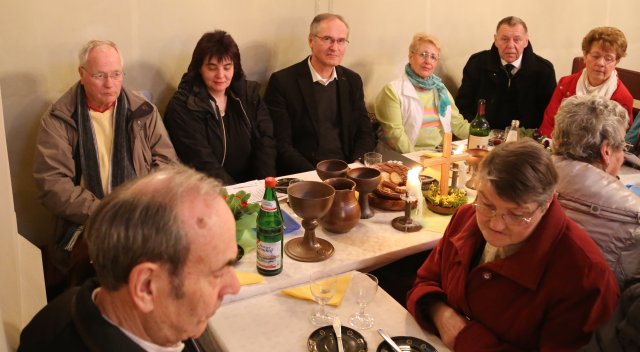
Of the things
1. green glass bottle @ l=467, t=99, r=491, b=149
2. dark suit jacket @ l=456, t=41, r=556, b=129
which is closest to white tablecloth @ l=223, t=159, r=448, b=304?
green glass bottle @ l=467, t=99, r=491, b=149

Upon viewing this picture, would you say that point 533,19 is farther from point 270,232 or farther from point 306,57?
point 270,232

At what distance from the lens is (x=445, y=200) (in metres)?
2.41

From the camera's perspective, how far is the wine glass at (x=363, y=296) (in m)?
1.63

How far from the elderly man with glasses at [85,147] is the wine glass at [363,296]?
1563mm

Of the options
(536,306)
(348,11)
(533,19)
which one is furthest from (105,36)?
(533,19)

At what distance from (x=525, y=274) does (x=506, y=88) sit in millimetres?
3174

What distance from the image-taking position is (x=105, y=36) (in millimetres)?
3287

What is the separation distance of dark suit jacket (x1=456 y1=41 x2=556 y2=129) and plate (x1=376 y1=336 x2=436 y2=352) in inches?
123

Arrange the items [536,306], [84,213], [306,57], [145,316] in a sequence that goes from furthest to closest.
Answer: [306,57]
[84,213]
[536,306]
[145,316]

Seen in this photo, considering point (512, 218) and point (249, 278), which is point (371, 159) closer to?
point (249, 278)

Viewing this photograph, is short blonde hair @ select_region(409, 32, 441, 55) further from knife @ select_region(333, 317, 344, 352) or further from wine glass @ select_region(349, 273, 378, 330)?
knife @ select_region(333, 317, 344, 352)

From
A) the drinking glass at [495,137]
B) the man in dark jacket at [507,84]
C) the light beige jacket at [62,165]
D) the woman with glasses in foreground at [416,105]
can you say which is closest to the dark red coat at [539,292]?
the drinking glass at [495,137]

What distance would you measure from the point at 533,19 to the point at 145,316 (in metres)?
5.00

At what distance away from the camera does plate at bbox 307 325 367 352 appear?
59.7 inches
